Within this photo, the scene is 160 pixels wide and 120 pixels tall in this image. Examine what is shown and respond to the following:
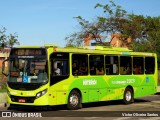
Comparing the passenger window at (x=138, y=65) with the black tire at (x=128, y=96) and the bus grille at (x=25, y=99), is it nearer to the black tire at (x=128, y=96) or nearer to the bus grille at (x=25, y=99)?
the black tire at (x=128, y=96)

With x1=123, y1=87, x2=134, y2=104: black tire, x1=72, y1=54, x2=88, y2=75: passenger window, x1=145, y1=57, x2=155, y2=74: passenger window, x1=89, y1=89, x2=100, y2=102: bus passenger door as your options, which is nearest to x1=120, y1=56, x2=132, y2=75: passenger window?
x1=123, y1=87, x2=134, y2=104: black tire

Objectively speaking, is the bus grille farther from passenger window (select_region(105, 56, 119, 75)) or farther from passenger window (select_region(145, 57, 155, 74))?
passenger window (select_region(145, 57, 155, 74))

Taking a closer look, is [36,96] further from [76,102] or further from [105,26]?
[105,26]

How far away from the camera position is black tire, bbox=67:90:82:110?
1740 centimetres

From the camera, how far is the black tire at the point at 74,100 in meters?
17.4

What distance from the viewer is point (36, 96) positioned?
637 inches

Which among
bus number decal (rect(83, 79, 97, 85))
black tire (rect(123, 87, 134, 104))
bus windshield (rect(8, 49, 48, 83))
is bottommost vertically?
black tire (rect(123, 87, 134, 104))

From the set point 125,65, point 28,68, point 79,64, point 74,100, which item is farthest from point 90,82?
point 28,68

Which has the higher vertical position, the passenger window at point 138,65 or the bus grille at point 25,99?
the passenger window at point 138,65

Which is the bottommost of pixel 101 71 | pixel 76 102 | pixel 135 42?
pixel 76 102

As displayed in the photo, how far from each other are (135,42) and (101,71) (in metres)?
26.3

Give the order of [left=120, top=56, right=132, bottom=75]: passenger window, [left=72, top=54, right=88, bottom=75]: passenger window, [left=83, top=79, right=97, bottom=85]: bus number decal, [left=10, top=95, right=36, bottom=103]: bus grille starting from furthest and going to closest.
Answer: [left=120, top=56, right=132, bottom=75]: passenger window, [left=83, top=79, right=97, bottom=85]: bus number decal, [left=72, top=54, right=88, bottom=75]: passenger window, [left=10, top=95, right=36, bottom=103]: bus grille

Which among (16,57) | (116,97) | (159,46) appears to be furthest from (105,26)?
(16,57)

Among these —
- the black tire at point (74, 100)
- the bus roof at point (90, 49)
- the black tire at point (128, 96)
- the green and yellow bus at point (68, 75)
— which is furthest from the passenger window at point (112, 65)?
the black tire at point (74, 100)
